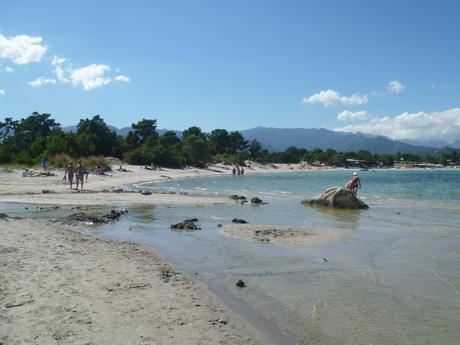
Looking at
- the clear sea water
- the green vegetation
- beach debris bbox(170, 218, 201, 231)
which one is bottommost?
the clear sea water

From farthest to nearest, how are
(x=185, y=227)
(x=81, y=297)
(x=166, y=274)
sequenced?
(x=185, y=227) < (x=166, y=274) < (x=81, y=297)

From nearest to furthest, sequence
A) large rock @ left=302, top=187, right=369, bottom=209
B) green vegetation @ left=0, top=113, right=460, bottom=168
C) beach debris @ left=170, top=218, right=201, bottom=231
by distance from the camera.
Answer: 1. beach debris @ left=170, top=218, right=201, bottom=231
2. large rock @ left=302, top=187, right=369, bottom=209
3. green vegetation @ left=0, top=113, right=460, bottom=168

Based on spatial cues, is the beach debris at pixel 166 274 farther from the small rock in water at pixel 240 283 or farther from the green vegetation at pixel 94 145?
the green vegetation at pixel 94 145

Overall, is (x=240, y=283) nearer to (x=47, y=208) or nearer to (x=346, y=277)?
(x=346, y=277)

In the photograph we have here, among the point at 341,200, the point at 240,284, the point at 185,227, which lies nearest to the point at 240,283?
the point at 240,284

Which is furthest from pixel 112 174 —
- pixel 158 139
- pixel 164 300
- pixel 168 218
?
pixel 164 300

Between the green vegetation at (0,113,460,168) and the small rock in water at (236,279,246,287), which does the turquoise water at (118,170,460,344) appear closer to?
the small rock in water at (236,279,246,287)

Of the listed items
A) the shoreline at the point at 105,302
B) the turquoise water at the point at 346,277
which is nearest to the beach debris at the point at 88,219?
the turquoise water at the point at 346,277

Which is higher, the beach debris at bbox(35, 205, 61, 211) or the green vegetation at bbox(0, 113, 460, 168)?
the green vegetation at bbox(0, 113, 460, 168)

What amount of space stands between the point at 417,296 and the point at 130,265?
6374 millimetres

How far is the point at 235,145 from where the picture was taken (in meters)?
141

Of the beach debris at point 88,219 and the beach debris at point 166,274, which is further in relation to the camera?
the beach debris at point 88,219

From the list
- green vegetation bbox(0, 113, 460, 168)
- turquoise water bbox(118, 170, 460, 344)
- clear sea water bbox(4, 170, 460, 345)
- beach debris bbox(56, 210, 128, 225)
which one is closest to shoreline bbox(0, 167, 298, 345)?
clear sea water bbox(4, 170, 460, 345)

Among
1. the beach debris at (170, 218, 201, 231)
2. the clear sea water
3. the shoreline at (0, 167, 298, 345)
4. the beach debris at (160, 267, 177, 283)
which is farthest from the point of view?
the beach debris at (170, 218, 201, 231)
